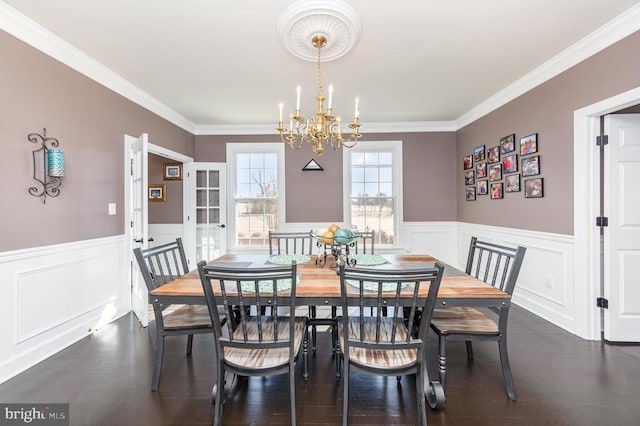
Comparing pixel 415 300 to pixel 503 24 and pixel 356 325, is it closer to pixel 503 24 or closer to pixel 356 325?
pixel 356 325

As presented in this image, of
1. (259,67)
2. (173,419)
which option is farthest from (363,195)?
(173,419)

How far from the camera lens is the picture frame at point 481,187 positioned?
4062mm

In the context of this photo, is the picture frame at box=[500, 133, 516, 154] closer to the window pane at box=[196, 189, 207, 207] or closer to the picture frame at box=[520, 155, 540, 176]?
the picture frame at box=[520, 155, 540, 176]

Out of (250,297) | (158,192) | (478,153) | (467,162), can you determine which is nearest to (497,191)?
(478,153)

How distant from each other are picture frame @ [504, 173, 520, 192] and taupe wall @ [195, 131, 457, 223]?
1275 mm

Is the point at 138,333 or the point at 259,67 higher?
the point at 259,67

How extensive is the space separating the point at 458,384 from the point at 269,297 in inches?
57.6

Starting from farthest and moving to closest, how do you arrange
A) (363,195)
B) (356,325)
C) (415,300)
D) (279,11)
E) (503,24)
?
(363,195), (503,24), (279,11), (356,325), (415,300)

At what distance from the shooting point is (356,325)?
1.93 m

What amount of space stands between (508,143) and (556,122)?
67 centimetres

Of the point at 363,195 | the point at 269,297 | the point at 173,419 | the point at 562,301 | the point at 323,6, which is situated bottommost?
the point at 173,419

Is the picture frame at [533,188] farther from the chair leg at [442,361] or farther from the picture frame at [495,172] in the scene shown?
the chair leg at [442,361]

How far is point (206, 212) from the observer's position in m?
4.85

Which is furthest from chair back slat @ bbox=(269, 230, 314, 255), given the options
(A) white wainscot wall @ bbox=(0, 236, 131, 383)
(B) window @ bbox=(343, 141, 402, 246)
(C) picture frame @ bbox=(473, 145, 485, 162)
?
(C) picture frame @ bbox=(473, 145, 485, 162)
